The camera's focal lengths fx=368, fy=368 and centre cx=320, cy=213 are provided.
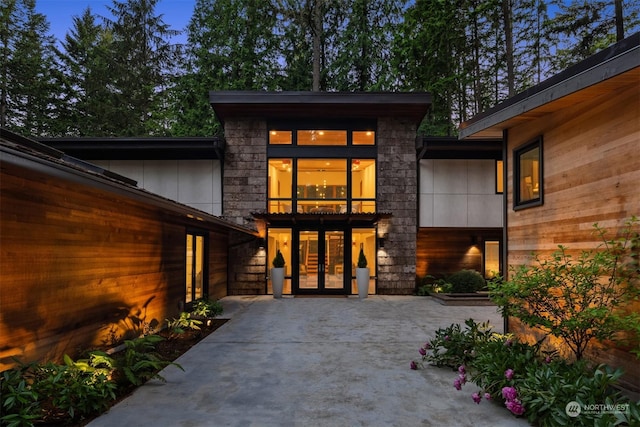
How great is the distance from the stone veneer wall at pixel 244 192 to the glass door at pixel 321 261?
4.12 ft

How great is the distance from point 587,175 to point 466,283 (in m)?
7.69

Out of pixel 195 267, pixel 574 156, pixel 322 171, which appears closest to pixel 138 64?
pixel 322 171

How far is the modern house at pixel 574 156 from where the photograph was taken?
3.39 meters

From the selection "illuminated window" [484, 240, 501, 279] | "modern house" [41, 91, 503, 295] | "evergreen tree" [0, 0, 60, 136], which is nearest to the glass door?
"modern house" [41, 91, 503, 295]

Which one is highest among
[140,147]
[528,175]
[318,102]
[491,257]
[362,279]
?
[318,102]

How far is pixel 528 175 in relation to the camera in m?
5.27

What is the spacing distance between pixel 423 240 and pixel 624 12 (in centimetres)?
1088

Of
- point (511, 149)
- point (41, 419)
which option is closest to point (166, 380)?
point (41, 419)

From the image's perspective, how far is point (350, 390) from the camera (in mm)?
3881

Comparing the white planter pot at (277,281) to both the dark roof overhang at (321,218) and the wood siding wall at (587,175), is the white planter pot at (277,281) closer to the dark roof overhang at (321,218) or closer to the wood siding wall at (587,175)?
the dark roof overhang at (321,218)

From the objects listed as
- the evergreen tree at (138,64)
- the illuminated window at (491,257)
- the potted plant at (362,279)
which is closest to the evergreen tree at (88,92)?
the evergreen tree at (138,64)

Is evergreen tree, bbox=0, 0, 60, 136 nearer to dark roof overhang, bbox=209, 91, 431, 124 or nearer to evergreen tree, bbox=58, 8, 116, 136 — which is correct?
evergreen tree, bbox=58, 8, 116, 136

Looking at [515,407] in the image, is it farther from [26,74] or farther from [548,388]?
[26,74]

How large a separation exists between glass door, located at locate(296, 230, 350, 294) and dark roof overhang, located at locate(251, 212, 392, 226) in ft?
1.22
